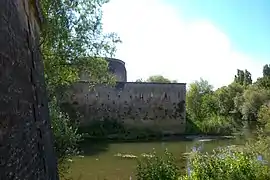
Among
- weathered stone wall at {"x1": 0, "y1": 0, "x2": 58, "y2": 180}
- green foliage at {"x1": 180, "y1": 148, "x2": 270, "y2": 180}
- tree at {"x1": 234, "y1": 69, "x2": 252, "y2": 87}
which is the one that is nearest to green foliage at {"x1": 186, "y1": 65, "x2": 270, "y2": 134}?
tree at {"x1": 234, "y1": 69, "x2": 252, "y2": 87}

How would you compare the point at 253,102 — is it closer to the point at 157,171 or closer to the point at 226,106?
the point at 226,106

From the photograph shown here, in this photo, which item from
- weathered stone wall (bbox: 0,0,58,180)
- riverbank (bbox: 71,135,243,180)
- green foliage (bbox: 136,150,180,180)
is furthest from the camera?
riverbank (bbox: 71,135,243,180)

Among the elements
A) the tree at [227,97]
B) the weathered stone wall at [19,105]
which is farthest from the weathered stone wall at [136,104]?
the weathered stone wall at [19,105]

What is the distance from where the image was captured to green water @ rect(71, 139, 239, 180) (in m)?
13.2

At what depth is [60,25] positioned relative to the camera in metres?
11.1

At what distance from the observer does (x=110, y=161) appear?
1625 centimetres

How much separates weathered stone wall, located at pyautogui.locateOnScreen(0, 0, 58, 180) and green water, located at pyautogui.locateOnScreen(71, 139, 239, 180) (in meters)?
8.48

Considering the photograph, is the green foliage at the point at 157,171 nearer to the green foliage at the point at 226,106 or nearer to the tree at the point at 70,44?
the tree at the point at 70,44

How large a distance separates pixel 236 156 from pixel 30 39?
5873 mm

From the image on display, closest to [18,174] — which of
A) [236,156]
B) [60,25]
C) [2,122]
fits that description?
[2,122]

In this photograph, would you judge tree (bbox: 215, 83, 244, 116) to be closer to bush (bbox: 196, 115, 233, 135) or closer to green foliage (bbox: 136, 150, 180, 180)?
bush (bbox: 196, 115, 233, 135)

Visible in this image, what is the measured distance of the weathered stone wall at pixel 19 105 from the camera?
113 inches

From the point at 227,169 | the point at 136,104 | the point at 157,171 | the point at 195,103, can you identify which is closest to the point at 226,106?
the point at 195,103

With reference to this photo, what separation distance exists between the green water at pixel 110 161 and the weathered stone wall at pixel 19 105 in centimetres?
848
